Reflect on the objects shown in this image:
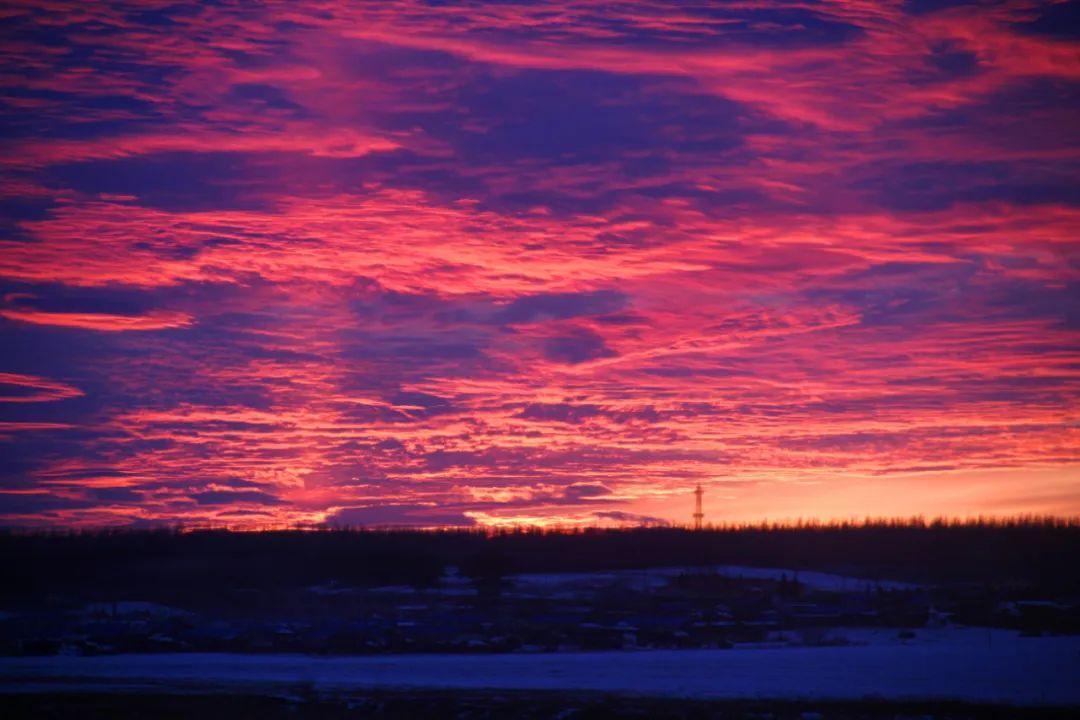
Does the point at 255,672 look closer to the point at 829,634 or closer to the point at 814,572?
the point at 829,634

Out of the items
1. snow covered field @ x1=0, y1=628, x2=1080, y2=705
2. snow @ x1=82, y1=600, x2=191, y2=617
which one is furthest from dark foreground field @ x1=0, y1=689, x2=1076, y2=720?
snow @ x1=82, y1=600, x2=191, y2=617

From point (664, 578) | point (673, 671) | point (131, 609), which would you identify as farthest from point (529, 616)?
point (664, 578)

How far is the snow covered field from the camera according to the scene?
24062 millimetres

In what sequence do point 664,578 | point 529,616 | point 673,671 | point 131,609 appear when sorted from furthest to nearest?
point 664,578 → point 131,609 → point 529,616 → point 673,671

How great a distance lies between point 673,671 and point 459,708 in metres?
6.81

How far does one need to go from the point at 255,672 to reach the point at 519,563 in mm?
36585

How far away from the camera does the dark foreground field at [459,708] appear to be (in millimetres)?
21075

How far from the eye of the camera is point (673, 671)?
2689cm

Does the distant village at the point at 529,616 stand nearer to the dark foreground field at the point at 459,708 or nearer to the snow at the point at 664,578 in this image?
the snow at the point at 664,578

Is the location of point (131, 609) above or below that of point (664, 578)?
below

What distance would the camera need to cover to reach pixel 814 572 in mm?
57031

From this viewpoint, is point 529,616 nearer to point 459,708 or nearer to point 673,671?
point 673,671

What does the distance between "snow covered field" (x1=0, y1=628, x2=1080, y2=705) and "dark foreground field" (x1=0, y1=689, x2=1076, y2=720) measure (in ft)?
3.68

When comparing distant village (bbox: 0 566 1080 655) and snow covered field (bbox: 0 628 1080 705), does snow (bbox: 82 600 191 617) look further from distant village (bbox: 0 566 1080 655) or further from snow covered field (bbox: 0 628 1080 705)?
snow covered field (bbox: 0 628 1080 705)
